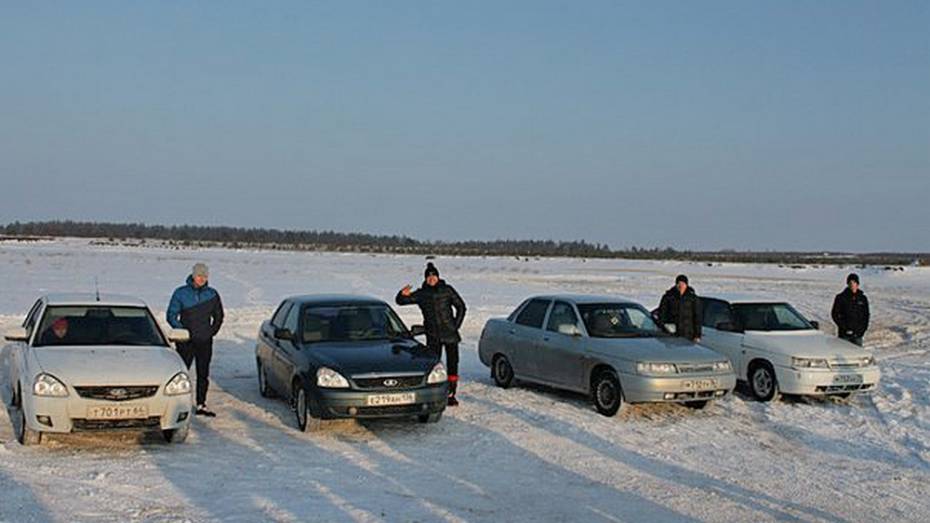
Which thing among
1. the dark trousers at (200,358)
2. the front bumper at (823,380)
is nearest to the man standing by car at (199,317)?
the dark trousers at (200,358)

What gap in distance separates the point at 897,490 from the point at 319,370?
5.69 metres

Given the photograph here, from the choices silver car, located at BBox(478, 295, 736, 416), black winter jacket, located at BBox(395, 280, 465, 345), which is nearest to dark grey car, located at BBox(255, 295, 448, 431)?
black winter jacket, located at BBox(395, 280, 465, 345)

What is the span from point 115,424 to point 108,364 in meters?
0.69

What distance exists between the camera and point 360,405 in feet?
31.7

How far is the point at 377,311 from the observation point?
37.7 ft

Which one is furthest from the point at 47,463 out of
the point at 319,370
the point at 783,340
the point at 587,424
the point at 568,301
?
the point at 783,340

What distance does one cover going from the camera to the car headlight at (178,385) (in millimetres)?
8906

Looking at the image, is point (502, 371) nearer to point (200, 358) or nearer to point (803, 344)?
point (803, 344)

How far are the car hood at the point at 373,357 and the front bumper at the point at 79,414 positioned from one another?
1823 mm

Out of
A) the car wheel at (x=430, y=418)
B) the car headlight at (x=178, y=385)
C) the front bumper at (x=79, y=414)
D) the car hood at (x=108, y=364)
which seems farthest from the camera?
the car wheel at (x=430, y=418)

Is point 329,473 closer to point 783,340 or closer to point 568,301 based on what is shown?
point 568,301

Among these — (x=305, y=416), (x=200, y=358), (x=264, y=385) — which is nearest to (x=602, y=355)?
(x=305, y=416)

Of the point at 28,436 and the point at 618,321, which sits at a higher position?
the point at 618,321

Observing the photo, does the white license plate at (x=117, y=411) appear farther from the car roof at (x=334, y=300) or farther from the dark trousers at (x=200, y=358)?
the car roof at (x=334, y=300)
